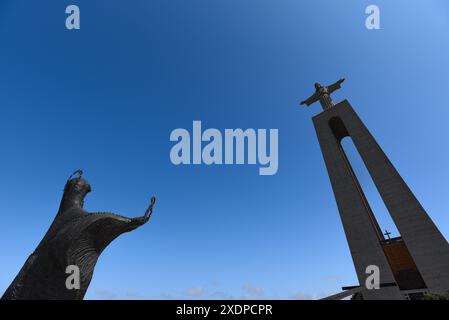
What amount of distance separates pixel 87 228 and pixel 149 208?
3223 mm

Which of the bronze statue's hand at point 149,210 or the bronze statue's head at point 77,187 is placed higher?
the bronze statue's head at point 77,187

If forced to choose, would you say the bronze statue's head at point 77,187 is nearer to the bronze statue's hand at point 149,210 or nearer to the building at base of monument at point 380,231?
the bronze statue's hand at point 149,210

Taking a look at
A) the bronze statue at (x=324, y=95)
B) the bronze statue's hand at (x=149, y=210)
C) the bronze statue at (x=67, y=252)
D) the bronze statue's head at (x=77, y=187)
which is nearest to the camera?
the bronze statue at (x=67, y=252)

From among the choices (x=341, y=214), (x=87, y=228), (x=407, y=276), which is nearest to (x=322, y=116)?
(x=341, y=214)

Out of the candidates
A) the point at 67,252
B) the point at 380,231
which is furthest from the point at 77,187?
the point at 380,231

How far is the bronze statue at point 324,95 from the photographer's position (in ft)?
126

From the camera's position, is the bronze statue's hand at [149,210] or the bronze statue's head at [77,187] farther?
the bronze statue's head at [77,187]

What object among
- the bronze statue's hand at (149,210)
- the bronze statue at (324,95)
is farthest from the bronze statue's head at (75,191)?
the bronze statue at (324,95)

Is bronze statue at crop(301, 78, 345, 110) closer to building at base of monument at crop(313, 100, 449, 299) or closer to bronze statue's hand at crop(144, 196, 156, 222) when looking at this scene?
building at base of monument at crop(313, 100, 449, 299)

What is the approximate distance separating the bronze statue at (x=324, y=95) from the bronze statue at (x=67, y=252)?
31.5 m

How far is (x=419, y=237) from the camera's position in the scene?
24.2 metres

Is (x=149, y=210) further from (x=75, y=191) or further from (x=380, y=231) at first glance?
(x=380, y=231)

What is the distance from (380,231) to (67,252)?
1275 inches
